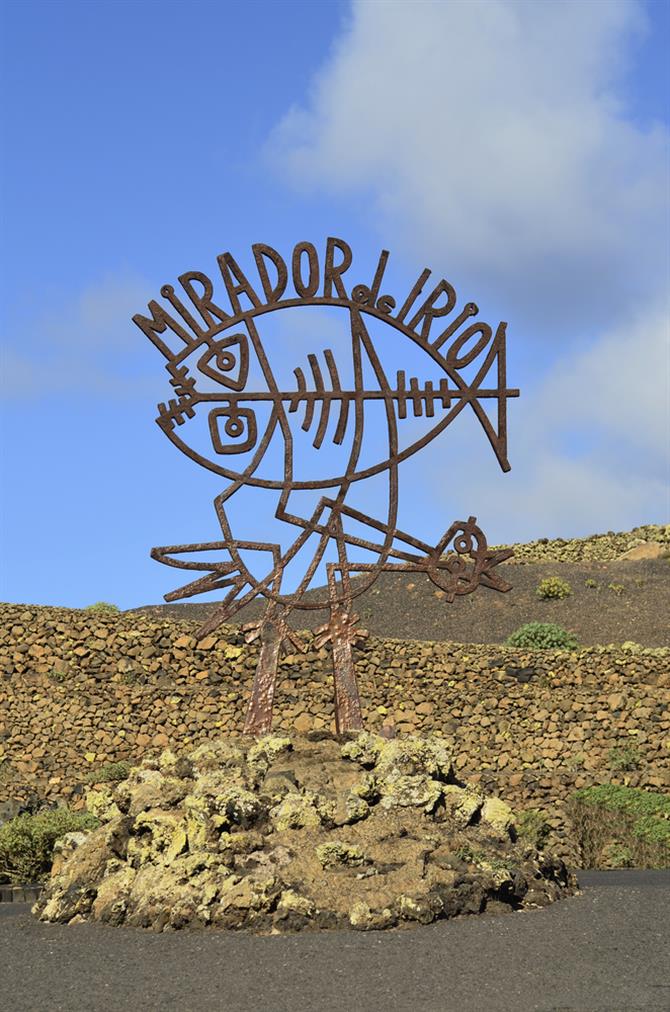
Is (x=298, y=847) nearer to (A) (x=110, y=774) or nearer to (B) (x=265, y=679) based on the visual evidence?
(B) (x=265, y=679)

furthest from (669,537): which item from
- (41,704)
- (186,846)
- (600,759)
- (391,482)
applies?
(186,846)

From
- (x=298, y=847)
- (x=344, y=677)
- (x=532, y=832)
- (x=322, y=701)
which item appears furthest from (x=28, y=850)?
(x=322, y=701)

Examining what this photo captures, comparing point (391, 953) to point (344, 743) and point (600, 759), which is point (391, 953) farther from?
point (600, 759)

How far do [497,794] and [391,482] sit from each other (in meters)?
8.44

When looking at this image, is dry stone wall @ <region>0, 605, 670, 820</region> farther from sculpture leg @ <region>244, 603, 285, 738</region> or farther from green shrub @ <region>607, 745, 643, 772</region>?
sculpture leg @ <region>244, 603, 285, 738</region>

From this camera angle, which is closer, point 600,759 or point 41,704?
point 600,759

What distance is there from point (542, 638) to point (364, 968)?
19957 mm

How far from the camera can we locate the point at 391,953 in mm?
9398

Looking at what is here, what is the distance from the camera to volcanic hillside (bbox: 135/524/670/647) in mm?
31406

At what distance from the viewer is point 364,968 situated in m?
9.02

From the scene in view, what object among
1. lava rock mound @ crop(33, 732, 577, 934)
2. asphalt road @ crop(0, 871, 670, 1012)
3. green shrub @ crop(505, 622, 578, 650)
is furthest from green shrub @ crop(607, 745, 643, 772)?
asphalt road @ crop(0, 871, 670, 1012)

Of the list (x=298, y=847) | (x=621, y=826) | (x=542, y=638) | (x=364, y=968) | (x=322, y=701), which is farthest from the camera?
(x=542, y=638)

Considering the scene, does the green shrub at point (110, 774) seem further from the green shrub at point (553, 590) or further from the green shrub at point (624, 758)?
the green shrub at point (553, 590)

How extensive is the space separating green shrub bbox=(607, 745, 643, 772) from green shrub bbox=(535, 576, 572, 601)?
42.2ft
